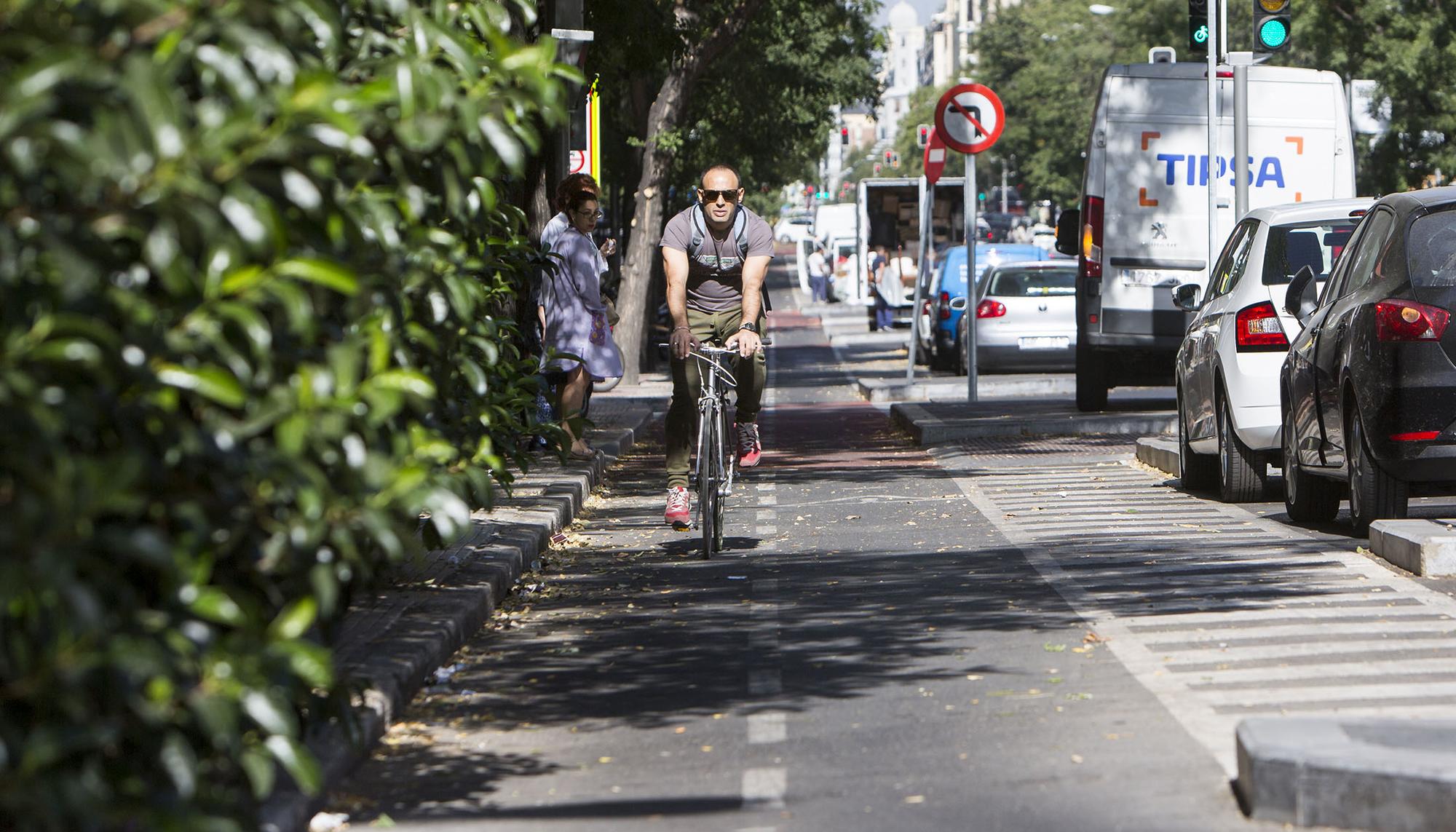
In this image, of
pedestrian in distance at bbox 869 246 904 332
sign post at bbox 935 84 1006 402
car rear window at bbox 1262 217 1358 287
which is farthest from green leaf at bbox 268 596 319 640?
pedestrian in distance at bbox 869 246 904 332

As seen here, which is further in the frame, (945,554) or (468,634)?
(945,554)

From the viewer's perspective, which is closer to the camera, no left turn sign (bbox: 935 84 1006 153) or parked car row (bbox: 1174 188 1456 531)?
parked car row (bbox: 1174 188 1456 531)

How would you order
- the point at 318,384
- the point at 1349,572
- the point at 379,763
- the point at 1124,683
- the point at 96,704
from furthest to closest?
the point at 1349,572
the point at 1124,683
the point at 379,763
the point at 318,384
the point at 96,704

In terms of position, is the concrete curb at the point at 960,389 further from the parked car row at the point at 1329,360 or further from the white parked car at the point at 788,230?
the white parked car at the point at 788,230

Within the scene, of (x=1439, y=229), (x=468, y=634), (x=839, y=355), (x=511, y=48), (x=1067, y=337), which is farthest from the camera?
(x=839, y=355)

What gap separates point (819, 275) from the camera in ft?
248

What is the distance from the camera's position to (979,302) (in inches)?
1156

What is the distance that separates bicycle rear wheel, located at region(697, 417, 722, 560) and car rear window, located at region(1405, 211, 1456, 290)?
10.9 ft

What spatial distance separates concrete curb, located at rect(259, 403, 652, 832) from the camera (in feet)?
17.7

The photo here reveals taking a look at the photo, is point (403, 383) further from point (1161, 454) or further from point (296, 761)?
point (1161, 454)

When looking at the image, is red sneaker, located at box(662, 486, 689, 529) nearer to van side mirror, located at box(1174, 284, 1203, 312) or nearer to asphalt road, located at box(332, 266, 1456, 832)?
asphalt road, located at box(332, 266, 1456, 832)

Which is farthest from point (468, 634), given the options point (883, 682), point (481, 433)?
point (883, 682)

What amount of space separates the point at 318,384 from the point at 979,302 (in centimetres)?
2576

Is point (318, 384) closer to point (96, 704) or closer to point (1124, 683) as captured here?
point (96, 704)
